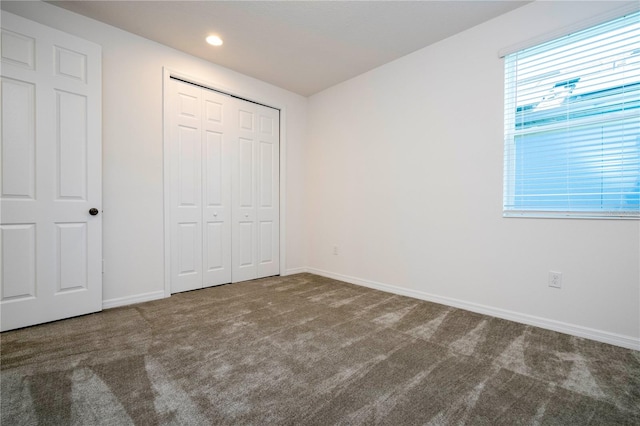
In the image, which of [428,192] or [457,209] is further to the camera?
[428,192]

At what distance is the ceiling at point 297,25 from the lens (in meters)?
2.47

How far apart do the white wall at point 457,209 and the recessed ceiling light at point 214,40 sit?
167 cm

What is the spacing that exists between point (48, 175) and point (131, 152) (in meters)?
0.69

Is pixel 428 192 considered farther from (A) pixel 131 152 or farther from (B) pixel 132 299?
(B) pixel 132 299

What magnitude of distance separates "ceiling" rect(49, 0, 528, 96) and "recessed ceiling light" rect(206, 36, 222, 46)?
0.19 feet

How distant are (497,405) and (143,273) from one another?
314 centimetres

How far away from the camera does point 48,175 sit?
2.38 meters

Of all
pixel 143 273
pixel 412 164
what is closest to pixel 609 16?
pixel 412 164

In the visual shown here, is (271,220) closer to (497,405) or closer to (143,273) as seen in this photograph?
(143,273)

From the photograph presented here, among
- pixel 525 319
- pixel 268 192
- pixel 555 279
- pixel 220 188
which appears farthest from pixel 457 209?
pixel 220 188

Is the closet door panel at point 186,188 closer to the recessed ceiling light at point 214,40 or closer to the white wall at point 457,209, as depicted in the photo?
the recessed ceiling light at point 214,40

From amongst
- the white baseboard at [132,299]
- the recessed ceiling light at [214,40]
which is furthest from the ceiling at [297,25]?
the white baseboard at [132,299]

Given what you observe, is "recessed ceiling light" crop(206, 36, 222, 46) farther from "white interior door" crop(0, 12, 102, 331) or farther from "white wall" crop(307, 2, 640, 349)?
"white wall" crop(307, 2, 640, 349)

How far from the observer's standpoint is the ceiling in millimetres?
2471
